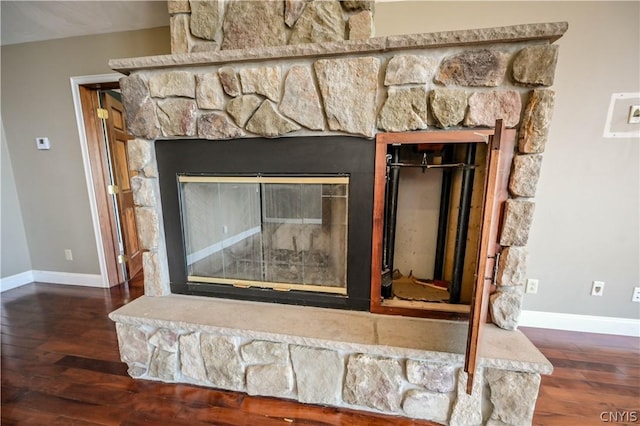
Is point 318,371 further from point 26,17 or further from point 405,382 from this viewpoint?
point 26,17

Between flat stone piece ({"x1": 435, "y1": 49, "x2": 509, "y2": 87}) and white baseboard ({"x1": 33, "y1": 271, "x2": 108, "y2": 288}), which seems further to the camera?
white baseboard ({"x1": 33, "y1": 271, "x2": 108, "y2": 288})

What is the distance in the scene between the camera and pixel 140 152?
1.55m

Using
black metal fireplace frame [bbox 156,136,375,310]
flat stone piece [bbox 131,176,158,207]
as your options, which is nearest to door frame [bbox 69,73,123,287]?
flat stone piece [bbox 131,176,158,207]

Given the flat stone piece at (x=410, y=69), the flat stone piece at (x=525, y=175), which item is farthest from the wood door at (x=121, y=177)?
the flat stone piece at (x=525, y=175)

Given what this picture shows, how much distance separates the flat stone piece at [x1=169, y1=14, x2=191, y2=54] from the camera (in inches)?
57.9

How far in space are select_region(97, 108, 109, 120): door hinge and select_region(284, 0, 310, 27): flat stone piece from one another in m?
2.21

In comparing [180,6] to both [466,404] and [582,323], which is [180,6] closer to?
[466,404]

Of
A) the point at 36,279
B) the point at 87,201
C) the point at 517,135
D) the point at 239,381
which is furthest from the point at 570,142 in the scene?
the point at 36,279

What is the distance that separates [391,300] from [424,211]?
0.73m

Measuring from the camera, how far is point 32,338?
6.32 ft

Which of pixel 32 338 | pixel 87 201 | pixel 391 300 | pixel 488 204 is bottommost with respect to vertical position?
pixel 32 338

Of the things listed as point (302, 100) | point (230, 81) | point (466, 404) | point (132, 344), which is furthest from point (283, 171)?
point (466, 404)

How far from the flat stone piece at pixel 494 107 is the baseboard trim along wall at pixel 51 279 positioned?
11.4ft

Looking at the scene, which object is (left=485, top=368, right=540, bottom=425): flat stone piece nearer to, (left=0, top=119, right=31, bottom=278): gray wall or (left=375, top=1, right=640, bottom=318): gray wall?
(left=375, top=1, right=640, bottom=318): gray wall
